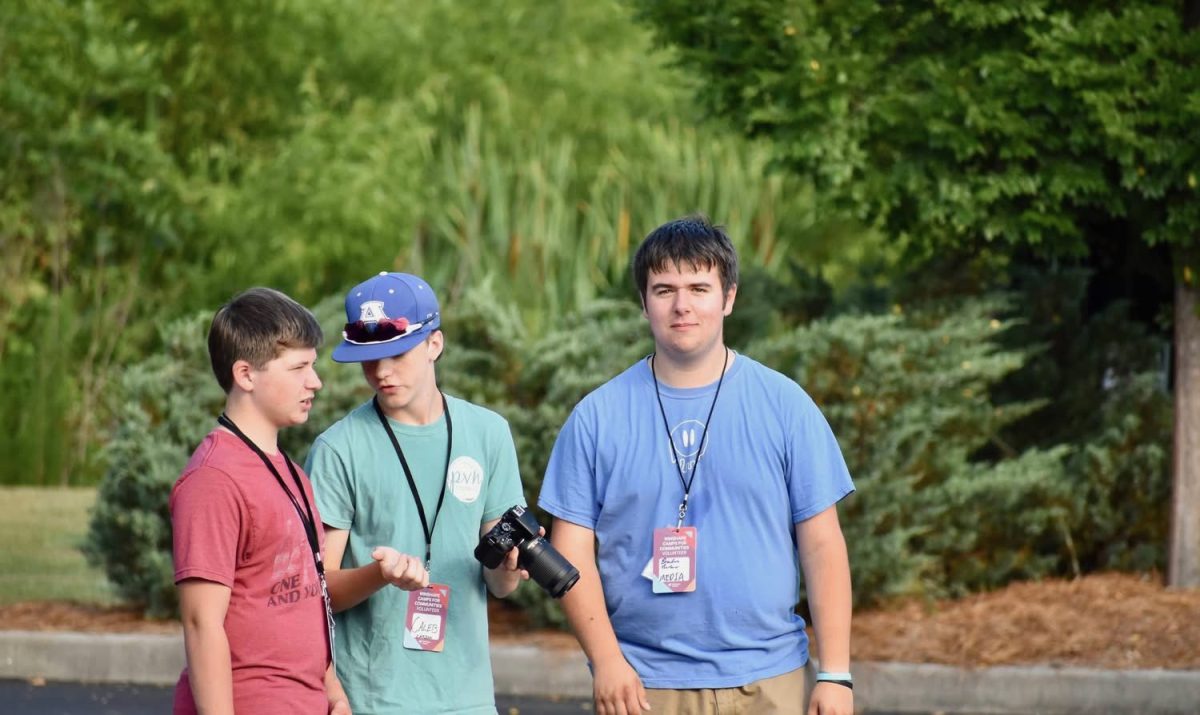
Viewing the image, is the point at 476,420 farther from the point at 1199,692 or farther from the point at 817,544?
the point at 1199,692

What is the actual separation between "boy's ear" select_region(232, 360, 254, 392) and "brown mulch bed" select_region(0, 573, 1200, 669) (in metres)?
5.25

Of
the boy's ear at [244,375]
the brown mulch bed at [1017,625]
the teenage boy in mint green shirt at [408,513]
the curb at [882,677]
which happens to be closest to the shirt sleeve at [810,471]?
the teenage boy in mint green shirt at [408,513]

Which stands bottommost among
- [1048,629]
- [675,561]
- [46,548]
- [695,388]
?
[1048,629]

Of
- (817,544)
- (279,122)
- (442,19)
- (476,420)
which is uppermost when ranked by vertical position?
(442,19)

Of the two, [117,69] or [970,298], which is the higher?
[117,69]

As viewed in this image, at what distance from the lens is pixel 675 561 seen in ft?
14.6

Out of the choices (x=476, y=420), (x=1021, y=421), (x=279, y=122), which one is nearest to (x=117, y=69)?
(x=279, y=122)

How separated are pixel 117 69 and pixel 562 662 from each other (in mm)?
10410

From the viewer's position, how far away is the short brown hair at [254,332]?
13.8 feet

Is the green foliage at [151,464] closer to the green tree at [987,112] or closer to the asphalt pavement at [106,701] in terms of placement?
the asphalt pavement at [106,701]

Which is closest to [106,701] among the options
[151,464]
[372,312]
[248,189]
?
[151,464]

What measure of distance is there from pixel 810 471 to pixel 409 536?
99cm

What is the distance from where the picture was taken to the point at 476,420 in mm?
4793

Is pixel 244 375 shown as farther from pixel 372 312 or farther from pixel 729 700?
pixel 729 700
